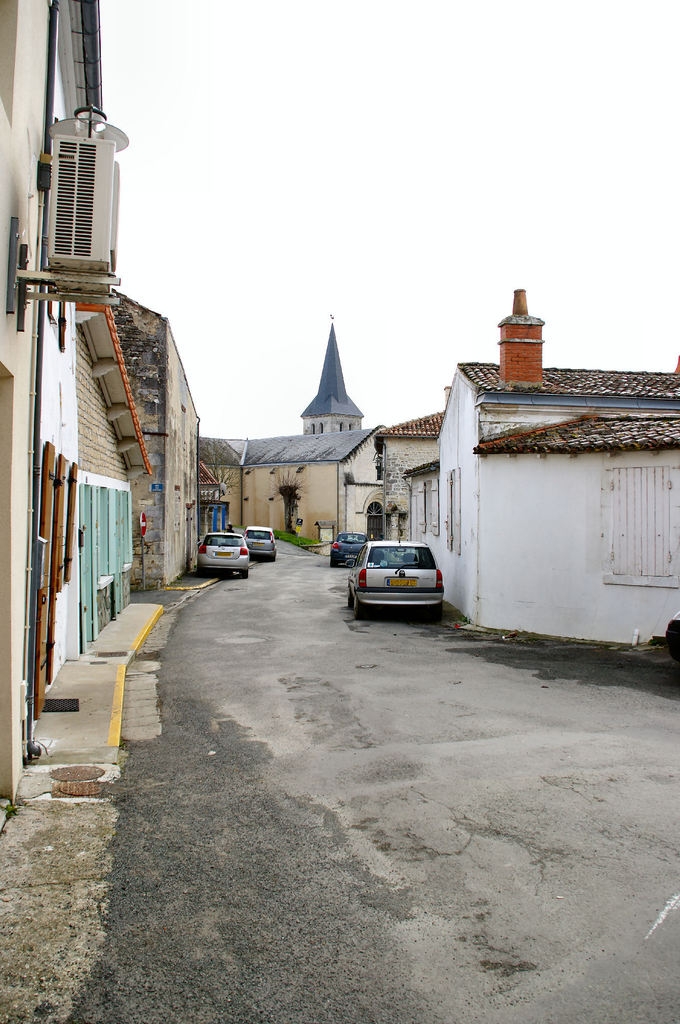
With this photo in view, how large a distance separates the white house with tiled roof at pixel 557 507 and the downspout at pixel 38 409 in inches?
342

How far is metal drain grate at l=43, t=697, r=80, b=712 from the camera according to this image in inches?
289

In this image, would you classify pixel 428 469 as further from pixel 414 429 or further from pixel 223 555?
pixel 414 429

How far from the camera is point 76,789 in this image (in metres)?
5.34

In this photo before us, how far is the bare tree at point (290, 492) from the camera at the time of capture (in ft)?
224

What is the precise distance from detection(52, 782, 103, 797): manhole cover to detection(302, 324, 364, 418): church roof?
3295 inches

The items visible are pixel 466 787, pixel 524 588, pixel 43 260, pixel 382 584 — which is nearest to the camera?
pixel 466 787

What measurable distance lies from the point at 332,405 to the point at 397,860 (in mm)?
85170

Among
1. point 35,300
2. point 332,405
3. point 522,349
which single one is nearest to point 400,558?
point 522,349

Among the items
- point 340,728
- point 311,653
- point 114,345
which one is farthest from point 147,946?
point 114,345

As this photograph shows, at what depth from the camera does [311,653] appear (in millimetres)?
11125

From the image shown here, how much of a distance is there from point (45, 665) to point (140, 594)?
40.5 feet

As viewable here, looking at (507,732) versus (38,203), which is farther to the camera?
(507,732)

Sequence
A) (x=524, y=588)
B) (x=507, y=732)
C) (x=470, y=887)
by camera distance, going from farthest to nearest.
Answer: (x=524, y=588)
(x=507, y=732)
(x=470, y=887)

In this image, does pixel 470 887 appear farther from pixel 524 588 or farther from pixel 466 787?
pixel 524 588
